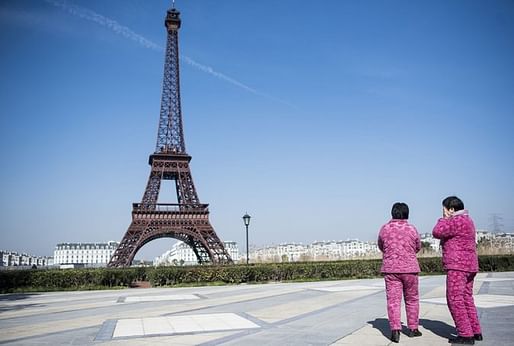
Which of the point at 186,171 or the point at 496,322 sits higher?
the point at 186,171

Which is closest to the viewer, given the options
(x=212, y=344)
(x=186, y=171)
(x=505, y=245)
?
(x=212, y=344)

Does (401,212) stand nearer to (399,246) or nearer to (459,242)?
(399,246)

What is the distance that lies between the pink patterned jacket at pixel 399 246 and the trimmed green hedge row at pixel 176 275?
13.0 m

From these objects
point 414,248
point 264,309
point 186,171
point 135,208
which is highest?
point 186,171

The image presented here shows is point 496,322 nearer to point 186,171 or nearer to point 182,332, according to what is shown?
point 182,332

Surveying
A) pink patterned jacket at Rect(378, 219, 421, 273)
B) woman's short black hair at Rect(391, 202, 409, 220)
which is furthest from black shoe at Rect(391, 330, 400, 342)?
woman's short black hair at Rect(391, 202, 409, 220)

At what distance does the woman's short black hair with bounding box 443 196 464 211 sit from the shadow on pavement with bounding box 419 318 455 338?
1.52 metres

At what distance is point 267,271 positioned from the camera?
18219 millimetres

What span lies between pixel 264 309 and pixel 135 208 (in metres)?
30.3

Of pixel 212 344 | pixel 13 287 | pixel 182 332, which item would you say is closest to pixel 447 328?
pixel 212 344

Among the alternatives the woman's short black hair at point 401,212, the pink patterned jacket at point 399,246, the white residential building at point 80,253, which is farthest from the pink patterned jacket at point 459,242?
the white residential building at point 80,253

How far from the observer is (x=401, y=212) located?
538 cm

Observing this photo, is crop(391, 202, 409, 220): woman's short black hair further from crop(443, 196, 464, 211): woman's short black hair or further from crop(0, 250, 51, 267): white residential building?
crop(0, 250, 51, 267): white residential building

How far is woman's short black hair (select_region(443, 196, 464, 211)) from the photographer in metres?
5.05
